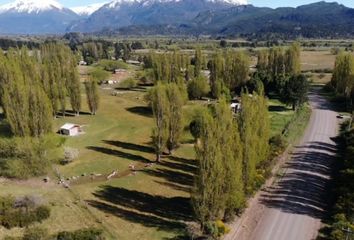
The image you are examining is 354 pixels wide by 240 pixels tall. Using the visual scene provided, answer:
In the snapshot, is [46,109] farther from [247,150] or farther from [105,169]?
[247,150]

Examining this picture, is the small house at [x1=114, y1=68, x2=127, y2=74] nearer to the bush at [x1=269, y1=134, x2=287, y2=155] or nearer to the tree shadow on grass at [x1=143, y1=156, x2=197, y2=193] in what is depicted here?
the tree shadow on grass at [x1=143, y1=156, x2=197, y2=193]

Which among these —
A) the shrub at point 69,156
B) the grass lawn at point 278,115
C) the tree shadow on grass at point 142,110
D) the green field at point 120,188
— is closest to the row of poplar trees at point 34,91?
the shrub at point 69,156

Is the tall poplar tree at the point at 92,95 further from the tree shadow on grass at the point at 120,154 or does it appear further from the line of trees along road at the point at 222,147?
the line of trees along road at the point at 222,147

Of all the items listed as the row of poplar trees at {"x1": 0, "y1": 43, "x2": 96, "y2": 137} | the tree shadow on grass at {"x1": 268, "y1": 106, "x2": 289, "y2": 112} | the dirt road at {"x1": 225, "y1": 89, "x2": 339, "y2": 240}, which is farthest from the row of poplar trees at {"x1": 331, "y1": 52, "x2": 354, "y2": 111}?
the row of poplar trees at {"x1": 0, "y1": 43, "x2": 96, "y2": 137}

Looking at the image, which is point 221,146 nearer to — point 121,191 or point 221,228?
point 221,228

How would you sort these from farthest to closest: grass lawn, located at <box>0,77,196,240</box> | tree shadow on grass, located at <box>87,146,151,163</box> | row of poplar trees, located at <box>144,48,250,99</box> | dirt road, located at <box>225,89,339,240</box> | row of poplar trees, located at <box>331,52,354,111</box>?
row of poplar trees, located at <box>144,48,250,99</box>
row of poplar trees, located at <box>331,52,354,111</box>
tree shadow on grass, located at <box>87,146,151,163</box>
grass lawn, located at <box>0,77,196,240</box>
dirt road, located at <box>225,89,339,240</box>

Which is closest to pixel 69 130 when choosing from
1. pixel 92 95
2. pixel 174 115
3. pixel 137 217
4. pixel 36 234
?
pixel 92 95

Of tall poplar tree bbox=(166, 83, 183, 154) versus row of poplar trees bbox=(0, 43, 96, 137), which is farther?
tall poplar tree bbox=(166, 83, 183, 154)
